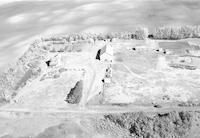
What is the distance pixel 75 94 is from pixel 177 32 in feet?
117

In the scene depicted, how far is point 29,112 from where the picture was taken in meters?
55.0

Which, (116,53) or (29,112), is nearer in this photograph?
(29,112)

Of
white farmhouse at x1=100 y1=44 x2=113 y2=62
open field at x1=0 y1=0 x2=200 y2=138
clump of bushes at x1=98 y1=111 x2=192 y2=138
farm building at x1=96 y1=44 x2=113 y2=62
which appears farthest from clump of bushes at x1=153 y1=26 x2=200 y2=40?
clump of bushes at x1=98 y1=111 x2=192 y2=138

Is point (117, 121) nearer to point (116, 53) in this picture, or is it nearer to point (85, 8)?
point (116, 53)

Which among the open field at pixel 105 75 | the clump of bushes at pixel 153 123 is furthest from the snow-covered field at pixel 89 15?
the clump of bushes at pixel 153 123

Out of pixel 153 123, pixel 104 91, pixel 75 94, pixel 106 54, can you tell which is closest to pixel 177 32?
pixel 106 54

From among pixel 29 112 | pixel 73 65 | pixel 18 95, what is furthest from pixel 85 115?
pixel 73 65

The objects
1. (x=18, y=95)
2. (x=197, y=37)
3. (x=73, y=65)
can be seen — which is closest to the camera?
(x=18, y=95)

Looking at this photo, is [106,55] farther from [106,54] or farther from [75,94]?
[75,94]

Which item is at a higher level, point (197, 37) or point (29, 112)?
point (197, 37)

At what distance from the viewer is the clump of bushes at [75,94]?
188 ft

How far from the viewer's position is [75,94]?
58.7m

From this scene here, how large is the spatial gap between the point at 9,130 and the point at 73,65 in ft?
76.3

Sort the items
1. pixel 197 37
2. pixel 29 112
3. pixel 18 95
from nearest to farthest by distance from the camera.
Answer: pixel 29 112, pixel 18 95, pixel 197 37
